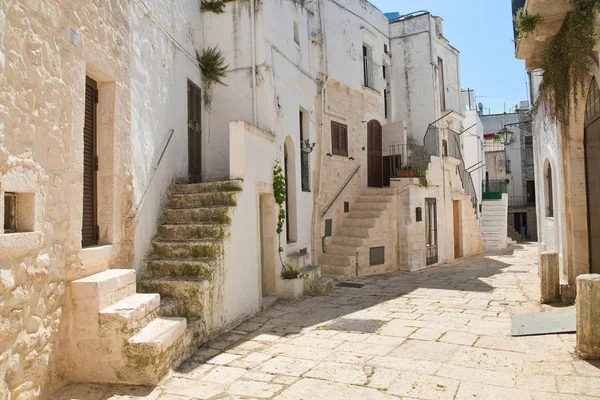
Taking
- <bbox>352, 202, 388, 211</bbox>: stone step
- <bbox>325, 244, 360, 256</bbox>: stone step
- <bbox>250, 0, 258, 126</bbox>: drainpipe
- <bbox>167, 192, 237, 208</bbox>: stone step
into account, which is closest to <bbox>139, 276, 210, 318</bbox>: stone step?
<bbox>167, 192, 237, 208</bbox>: stone step

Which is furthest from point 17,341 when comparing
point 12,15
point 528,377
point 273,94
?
point 273,94

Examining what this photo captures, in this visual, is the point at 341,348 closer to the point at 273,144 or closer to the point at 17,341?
the point at 17,341

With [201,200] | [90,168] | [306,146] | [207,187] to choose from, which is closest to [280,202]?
[207,187]

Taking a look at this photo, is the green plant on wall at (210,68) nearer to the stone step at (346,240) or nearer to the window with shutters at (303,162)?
the window with shutters at (303,162)

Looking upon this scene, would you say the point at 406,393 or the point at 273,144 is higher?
the point at 273,144

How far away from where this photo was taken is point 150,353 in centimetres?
413

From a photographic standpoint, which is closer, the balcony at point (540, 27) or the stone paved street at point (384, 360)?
the stone paved street at point (384, 360)

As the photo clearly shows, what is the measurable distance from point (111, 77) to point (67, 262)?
7.26 ft

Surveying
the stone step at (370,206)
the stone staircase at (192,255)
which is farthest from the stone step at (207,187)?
the stone step at (370,206)

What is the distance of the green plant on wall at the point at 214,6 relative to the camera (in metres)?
8.73

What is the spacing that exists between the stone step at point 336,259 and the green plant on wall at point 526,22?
6492 mm

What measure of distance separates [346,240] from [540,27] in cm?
694

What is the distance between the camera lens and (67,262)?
4.23 metres

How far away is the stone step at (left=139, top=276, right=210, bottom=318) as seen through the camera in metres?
5.46
